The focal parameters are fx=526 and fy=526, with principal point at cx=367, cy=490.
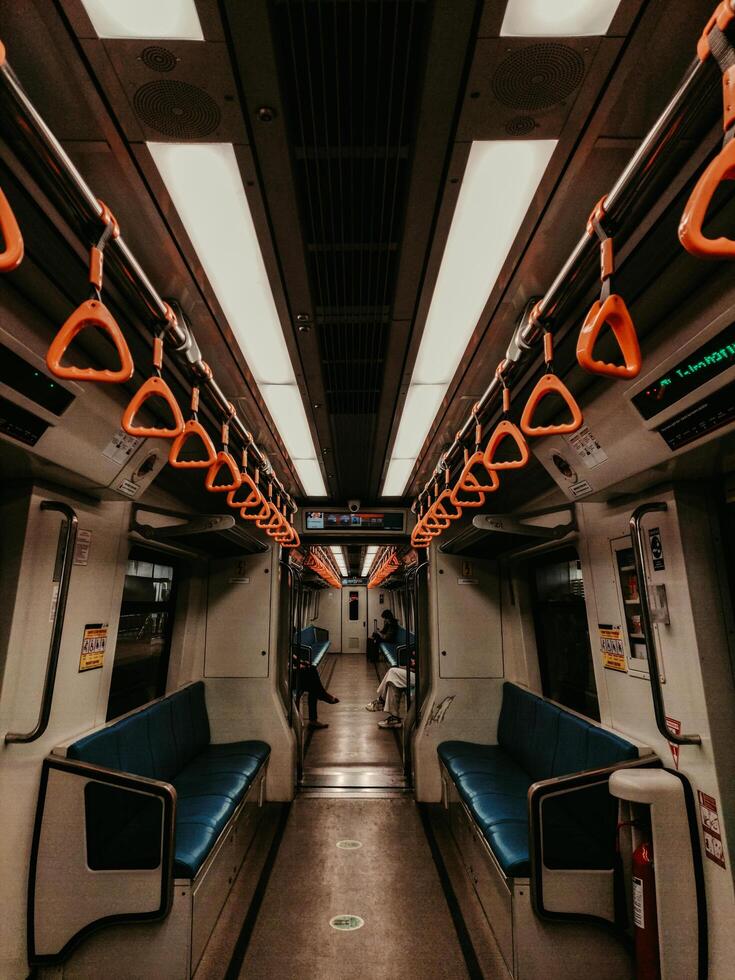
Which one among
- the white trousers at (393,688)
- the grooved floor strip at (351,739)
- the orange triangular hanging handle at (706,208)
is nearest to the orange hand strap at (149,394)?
the orange triangular hanging handle at (706,208)

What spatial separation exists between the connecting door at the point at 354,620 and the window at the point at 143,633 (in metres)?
17.4

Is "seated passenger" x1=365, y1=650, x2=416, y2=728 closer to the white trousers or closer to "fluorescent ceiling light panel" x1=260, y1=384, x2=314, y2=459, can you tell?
the white trousers

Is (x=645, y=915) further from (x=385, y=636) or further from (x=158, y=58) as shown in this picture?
(x=385, y=636)

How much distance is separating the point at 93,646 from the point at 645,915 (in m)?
3.45

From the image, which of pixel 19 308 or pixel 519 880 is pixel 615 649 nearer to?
pixel 519 880

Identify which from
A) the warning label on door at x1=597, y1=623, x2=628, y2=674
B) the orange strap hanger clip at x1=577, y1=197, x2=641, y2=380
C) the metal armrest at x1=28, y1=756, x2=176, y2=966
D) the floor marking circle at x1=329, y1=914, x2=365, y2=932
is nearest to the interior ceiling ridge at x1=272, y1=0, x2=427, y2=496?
the orange strap hanger clip at x1=577, y1=197, x2=641, y2=380

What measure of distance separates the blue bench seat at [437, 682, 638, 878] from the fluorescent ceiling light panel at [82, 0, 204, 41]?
3761mm

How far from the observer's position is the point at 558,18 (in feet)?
4.06

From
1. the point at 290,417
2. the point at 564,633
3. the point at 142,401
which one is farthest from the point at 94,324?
the point at 564,633

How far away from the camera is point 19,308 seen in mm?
2182

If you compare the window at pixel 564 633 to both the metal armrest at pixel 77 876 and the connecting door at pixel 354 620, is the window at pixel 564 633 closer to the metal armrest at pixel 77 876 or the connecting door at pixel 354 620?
the metal armrest at pixel 77 876

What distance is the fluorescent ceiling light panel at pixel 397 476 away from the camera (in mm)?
5297

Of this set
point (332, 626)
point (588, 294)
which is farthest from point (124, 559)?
point (332, 626)

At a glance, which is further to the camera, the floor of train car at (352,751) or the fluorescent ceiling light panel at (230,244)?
the floor of train car at (352,751)
